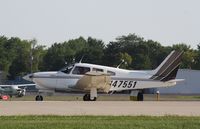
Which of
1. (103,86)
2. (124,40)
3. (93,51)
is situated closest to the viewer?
(103,86)

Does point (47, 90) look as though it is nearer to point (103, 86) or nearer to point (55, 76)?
point (55, 76)

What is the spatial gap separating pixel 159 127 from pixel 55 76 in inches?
917

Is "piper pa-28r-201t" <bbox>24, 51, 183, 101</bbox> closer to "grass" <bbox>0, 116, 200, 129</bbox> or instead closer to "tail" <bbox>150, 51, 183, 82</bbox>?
"tail" <bbox>150, 51, 183, 82</bbox>

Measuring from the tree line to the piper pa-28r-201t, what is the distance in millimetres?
73199

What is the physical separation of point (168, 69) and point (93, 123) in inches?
919

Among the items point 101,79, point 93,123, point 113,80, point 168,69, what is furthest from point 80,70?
point 93,123

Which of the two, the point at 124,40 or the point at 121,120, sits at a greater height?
the point at 124,40

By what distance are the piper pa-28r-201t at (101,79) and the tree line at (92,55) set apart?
73.2 m

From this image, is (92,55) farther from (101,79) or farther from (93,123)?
(93,123)

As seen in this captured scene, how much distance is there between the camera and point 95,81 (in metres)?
37.9

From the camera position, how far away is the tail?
128 ft

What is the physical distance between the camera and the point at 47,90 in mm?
39500

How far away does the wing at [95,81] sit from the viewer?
37.1m

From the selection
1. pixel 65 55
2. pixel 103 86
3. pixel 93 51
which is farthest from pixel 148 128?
pixel 65 55
